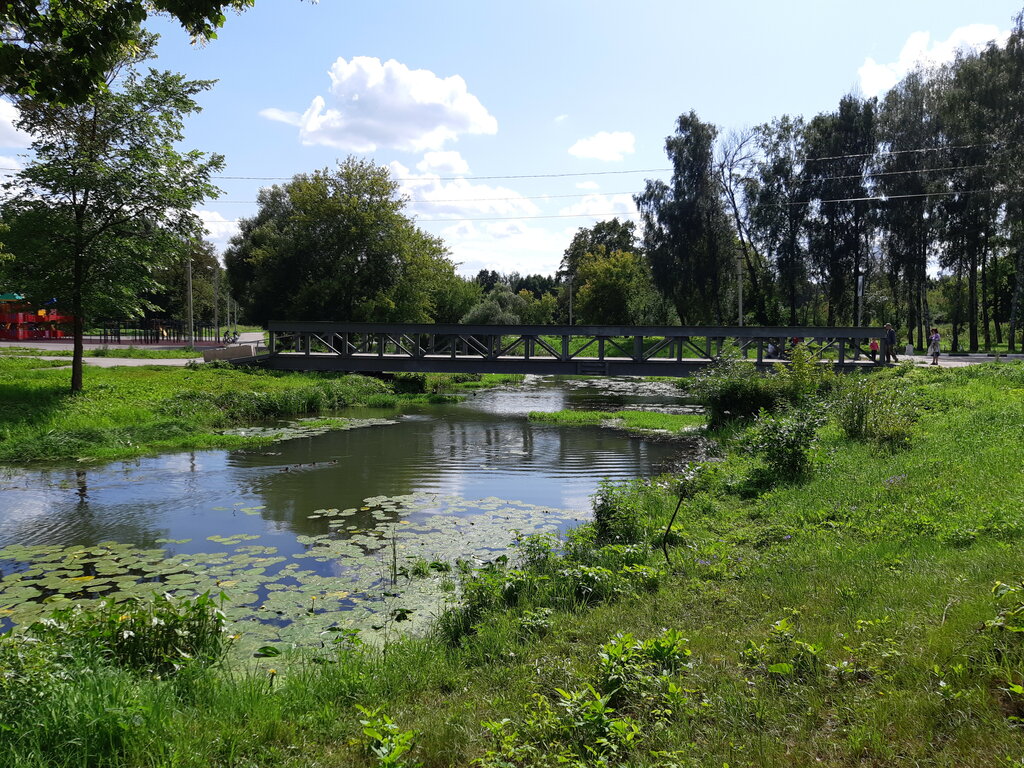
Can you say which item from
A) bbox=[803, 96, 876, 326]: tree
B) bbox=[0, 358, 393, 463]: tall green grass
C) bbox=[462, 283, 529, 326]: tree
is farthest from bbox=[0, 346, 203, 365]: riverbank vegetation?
bbox=[803, 96, 876, 326]: tree

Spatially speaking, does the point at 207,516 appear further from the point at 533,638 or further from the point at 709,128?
the point at 709,128

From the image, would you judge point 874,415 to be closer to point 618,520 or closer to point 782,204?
point 618,520

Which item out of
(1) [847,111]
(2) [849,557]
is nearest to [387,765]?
(2) [849,557]

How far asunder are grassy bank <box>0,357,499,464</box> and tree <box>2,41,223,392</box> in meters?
1.45

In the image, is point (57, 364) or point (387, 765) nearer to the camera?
point (387, 765)

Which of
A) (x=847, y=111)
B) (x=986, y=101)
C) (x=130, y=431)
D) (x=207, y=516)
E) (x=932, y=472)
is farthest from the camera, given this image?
(x=847, y=111)

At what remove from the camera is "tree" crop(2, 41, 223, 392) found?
17.5 meters

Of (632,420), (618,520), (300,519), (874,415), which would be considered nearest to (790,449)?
(874,415)

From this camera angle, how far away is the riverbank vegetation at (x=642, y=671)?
3.53 meters

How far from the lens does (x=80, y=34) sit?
5348 mm

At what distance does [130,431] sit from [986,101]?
40608 millimetres

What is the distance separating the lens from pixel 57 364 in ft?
78.8

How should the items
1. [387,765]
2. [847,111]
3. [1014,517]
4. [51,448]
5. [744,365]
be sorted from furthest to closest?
[847,111], [744,365], [51,448], [1014,517], [387,765]

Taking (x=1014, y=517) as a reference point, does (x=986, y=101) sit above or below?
above
